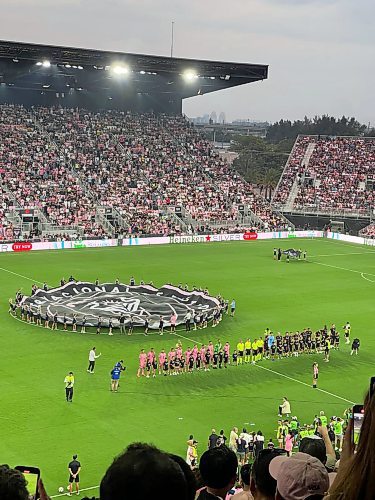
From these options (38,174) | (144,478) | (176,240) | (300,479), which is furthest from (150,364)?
(38,174)

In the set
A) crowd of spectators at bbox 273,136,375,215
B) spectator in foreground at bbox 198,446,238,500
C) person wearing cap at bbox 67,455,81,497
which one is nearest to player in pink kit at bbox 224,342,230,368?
person wearing cap at bbox 67,455,81,497

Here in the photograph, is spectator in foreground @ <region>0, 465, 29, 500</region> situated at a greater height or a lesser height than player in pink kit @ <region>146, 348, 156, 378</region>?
greater

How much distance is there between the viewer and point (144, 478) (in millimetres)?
3367

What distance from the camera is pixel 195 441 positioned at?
2220 centimetres

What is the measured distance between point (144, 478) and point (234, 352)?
29082mm

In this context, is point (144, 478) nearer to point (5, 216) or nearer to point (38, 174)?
point (5, 216)

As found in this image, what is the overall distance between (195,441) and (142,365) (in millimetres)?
7523

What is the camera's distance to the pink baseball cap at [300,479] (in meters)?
4.20

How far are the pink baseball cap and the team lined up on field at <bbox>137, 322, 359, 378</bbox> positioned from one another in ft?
82.1

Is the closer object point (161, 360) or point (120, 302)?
point (161, 360)

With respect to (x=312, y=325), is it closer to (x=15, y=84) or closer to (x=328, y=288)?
(x=328, y=288)

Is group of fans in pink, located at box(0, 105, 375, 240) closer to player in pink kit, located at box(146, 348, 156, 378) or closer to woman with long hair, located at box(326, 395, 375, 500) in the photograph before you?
player in pink kit, located at box(146, 348, 156, 378)

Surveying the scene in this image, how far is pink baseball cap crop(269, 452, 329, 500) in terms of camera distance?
4.20 metres

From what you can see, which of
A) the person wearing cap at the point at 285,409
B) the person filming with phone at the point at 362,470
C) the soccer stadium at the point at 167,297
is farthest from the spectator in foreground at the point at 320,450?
the person wearing cap at the point at 285,409
